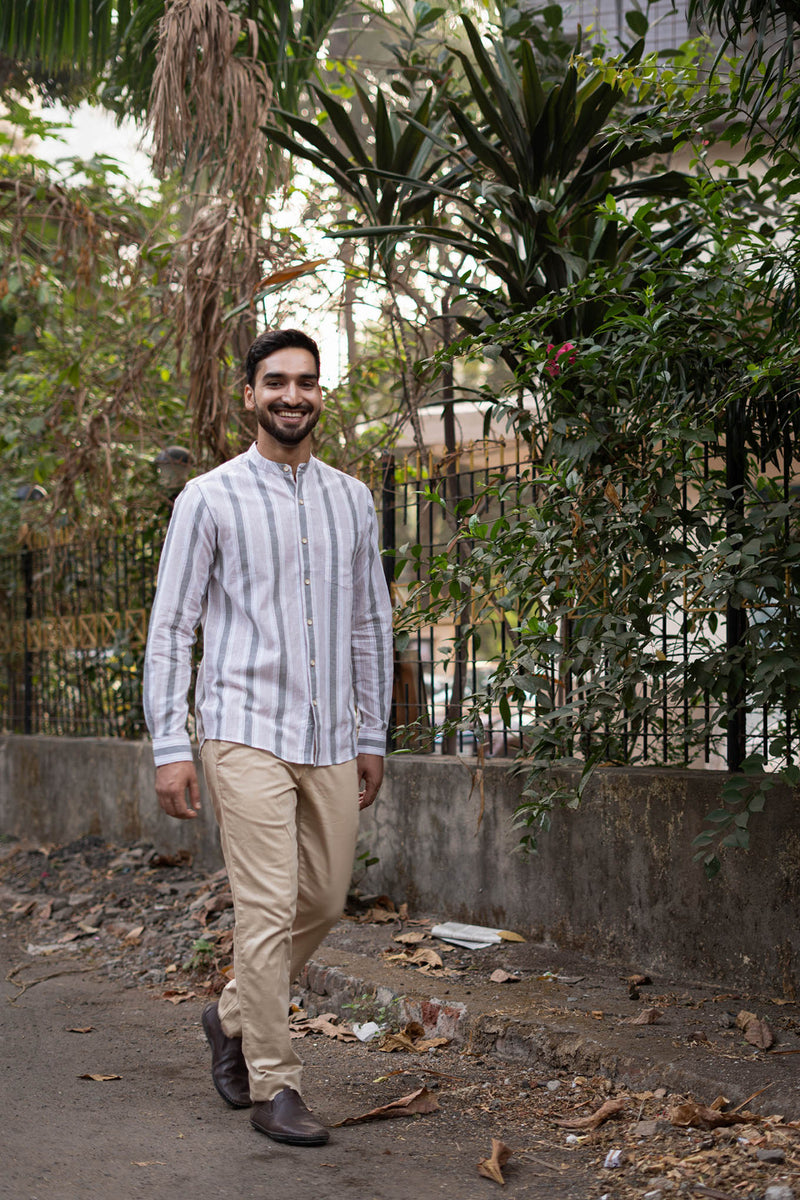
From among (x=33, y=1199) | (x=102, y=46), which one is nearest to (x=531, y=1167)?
(x=33, y=1199)

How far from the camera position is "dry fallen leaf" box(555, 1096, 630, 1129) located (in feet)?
11.7

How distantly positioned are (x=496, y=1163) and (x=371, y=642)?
165cm

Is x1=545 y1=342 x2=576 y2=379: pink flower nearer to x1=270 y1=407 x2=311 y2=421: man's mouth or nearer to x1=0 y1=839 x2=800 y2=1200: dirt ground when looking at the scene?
x1=270 y1=407 x2=311 y2=421: man's mouth

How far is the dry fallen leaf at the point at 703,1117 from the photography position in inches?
132

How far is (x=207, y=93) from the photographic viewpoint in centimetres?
672

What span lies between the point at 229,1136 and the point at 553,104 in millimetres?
4242

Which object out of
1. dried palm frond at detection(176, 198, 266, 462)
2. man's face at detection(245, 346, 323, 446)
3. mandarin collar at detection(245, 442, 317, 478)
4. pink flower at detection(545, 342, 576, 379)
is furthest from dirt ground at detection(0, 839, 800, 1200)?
dried palm frond at detection(176, 198, 266, 462)

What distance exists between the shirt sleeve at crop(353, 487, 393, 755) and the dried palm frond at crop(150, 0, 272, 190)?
3616 millimetres

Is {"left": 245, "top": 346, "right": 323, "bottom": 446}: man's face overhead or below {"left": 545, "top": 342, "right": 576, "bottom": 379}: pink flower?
below

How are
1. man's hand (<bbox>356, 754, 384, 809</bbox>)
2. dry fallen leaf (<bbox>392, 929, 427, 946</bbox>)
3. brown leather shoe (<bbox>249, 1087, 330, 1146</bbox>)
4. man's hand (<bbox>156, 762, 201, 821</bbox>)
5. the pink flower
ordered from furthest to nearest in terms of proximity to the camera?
dry fallen leaf (<bbox>392, 929, 427, 946</bbox>) → the pink flower → man's hand (<bbox>356, 754, 384, 809</bbox>) → man's hand (<bbox>156, 762, 201, 821</bbox>) → brown leather shoe (<bbox>249, 1087, 330, 1146</bbox>)

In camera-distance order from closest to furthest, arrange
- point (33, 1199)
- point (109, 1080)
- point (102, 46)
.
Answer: point (33, 1199) → point (109, 1080) → point (102, 46)

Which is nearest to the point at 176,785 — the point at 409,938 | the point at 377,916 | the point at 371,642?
the point at 371,642

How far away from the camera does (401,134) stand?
231 inches

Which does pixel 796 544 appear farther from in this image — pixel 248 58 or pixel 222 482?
pixel 248 58
